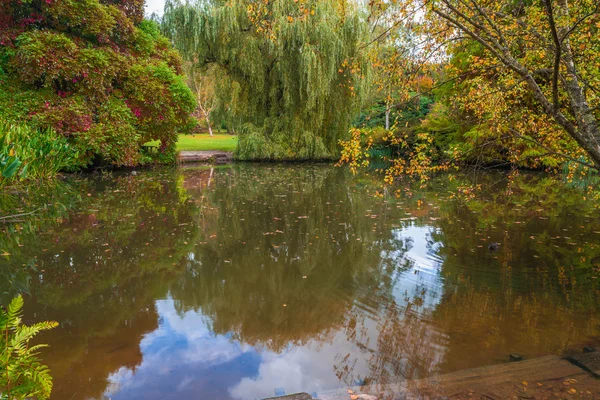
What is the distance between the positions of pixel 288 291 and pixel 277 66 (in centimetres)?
1547

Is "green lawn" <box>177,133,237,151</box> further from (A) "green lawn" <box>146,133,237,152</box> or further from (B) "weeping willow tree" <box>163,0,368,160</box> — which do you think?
(B) "weeping willow tree" <box>163,0,368,160</box>

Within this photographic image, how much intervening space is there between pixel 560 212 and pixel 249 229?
6228 millimetres

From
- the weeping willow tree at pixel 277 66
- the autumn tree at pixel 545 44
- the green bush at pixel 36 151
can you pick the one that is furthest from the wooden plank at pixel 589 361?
the weeping willow tree at pixel 277 66

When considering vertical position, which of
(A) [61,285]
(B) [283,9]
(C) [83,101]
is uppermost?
(B) [283,9]

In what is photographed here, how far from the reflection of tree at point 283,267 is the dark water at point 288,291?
3 cm

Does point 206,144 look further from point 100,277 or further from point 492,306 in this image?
point 492,306

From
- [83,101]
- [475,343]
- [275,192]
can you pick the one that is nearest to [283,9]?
[83,101]

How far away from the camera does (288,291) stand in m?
4.53

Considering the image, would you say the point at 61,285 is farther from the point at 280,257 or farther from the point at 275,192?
the point at 275,192

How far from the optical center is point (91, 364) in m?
3.11

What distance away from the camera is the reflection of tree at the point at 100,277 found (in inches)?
126

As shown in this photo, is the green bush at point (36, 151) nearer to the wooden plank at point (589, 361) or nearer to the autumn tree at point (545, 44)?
the autumn tree at point (545, 44)

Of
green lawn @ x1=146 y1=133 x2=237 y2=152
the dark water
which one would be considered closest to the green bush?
the dark water

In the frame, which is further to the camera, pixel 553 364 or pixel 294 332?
pixel 294 332
